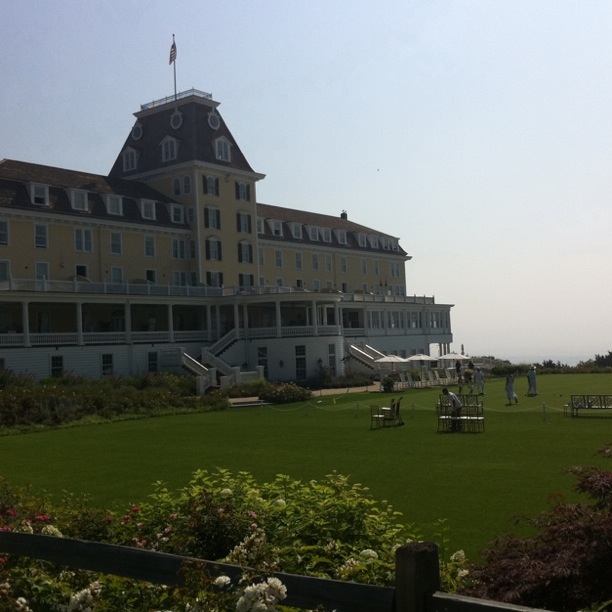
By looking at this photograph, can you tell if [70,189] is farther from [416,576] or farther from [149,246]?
[416,576]

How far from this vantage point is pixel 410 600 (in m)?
4.39

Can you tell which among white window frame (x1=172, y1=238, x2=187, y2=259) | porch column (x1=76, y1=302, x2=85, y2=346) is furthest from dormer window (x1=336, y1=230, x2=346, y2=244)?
porch column (x1=76, y1=302, x2=85, y2=346)

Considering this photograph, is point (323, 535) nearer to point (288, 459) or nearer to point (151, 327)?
point (288, 459)

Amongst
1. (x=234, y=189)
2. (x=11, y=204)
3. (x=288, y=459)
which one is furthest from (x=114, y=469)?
(x=234, y=189)

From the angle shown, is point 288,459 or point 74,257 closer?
point 288,459

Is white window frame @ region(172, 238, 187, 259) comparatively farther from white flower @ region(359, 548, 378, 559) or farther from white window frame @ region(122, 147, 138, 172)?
white flower @ region(359, 548, 378, 559)

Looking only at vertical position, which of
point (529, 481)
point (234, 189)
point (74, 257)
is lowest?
point (529, 481)

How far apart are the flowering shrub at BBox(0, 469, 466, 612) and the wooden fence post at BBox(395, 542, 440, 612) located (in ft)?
3.64

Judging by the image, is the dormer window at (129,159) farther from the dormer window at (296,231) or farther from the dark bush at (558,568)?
the dark bush at (558,568)

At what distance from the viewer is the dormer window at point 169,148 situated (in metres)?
64.9

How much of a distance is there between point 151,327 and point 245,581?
55.3 m

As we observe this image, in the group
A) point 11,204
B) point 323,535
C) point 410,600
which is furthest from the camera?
point 11,204

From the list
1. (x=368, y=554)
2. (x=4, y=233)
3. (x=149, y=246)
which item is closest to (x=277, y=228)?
(x=149, y=246)

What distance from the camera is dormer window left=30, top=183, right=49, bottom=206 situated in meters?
53.5
